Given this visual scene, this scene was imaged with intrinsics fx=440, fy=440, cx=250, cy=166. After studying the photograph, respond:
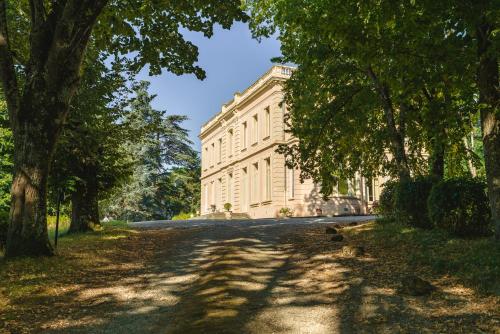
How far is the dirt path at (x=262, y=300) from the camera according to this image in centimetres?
528

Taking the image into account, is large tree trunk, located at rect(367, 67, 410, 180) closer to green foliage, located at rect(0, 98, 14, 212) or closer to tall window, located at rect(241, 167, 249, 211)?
green foliage, located at rect(0, 98, 14, 212)

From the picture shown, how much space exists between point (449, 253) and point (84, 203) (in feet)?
38.1

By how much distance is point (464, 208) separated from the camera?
31.8ft

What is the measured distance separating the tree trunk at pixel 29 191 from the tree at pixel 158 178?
31736 mm

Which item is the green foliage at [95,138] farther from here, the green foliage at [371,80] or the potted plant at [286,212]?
the potted plant at [286,212]

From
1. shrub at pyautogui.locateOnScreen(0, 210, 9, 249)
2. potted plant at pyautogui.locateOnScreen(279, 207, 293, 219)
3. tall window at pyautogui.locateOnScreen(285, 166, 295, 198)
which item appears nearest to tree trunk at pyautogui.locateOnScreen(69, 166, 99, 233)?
shrub at pyautogui.locateOnScreen(0, 210, 9, 249)

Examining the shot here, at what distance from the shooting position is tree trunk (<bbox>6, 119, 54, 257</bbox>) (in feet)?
28.4

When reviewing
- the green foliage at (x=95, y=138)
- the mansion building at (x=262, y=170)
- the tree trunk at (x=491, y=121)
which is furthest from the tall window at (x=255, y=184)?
the tree trunk at (x=491, y=121)

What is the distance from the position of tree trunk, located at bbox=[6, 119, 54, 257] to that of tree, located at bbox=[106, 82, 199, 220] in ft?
104

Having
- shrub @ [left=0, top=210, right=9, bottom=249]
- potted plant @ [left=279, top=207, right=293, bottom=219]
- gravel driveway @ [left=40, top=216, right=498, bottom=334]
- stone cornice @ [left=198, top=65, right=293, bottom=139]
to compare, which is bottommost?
gravel driveway @ [left=40, top=216, right=498, bottom=334]

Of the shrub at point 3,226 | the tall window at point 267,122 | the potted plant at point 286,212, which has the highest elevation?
the tall window at point 267,122

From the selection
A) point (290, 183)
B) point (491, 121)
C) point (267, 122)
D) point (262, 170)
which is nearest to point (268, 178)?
point (262, 170)

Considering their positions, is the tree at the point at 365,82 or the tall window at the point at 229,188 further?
the tall window at the point at 229,188

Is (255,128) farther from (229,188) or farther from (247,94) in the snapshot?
(229,188)
